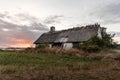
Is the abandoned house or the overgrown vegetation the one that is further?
the abandoned house

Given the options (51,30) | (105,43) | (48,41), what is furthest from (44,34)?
(105,43)

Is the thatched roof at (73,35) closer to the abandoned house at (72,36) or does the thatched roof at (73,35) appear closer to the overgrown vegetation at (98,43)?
the abandoned house at (72,36)

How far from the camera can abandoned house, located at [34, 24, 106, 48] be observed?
48.2 metres

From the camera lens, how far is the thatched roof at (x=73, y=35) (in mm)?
48309

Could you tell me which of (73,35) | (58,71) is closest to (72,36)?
(73,35)

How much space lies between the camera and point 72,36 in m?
52.5

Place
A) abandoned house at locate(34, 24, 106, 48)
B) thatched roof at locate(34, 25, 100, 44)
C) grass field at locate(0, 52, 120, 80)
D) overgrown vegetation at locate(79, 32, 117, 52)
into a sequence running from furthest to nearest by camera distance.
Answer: thatched roof at locate(34, 25, 100, 44) → abandoned house at locate(34, 24, 106, 48) → overgrown vegetation at locate(79, 32, 117, 52) → grass field at locate(0, 52, 120, 80)

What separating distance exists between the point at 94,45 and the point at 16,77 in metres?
28.3

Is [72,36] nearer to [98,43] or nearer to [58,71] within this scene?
[98,43]

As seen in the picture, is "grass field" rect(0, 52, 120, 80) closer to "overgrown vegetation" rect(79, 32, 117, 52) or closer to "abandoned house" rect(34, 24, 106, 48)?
"overgrown vegetation" rect(79, 32, 117, 52)

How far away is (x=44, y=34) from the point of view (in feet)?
213

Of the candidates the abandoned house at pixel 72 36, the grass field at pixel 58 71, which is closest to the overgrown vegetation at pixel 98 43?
the abandoned house at pixel 72 36

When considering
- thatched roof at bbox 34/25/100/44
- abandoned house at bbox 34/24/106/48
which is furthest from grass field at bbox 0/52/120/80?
thatched roof at bbox 34/25/100/44

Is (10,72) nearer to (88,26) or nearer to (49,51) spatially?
(49,51)
